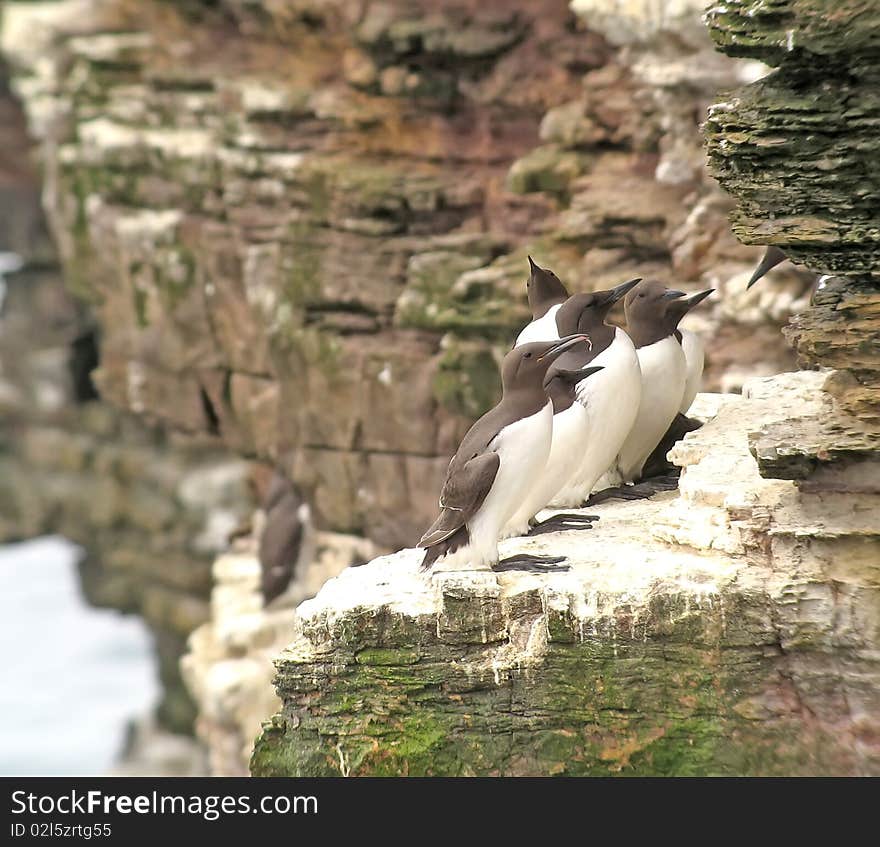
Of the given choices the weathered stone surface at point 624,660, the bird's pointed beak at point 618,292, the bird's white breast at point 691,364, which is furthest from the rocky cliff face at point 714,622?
the bird's white breast at point 691,364

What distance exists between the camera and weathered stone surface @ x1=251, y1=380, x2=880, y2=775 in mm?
4758

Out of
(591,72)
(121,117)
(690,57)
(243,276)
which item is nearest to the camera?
(690,57)

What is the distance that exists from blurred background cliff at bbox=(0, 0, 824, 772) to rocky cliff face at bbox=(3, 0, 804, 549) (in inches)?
1.0

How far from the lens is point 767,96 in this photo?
462cm

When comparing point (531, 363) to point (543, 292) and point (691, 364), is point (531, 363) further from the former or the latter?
point (691, 364)

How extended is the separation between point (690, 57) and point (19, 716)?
9.71m

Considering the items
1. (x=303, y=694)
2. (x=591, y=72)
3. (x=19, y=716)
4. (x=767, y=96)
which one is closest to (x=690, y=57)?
(x=591, y=72)

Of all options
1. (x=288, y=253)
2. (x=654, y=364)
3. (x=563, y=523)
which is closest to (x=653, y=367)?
(x=654, y=364)

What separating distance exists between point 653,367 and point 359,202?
670 cm

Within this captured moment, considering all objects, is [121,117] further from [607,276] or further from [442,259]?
[607,276]

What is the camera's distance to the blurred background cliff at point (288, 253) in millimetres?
10367

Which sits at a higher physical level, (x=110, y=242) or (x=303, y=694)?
(x=303, y=694)

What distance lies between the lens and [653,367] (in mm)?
6004
